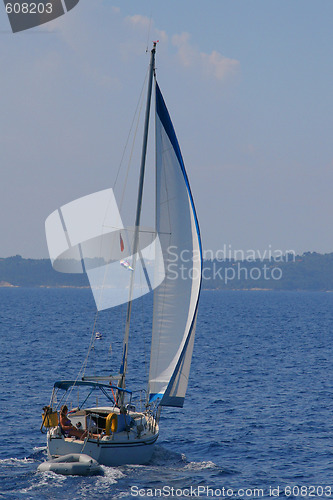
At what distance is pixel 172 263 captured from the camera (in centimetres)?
2658

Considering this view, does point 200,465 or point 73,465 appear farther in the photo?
point 200,465

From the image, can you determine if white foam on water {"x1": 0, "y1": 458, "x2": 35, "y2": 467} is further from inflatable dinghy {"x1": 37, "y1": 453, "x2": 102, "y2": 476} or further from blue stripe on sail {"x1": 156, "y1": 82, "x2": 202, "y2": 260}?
blue stripe on sail {"x1": 156, "y1": 82, "x2": 202, "y2": 260}

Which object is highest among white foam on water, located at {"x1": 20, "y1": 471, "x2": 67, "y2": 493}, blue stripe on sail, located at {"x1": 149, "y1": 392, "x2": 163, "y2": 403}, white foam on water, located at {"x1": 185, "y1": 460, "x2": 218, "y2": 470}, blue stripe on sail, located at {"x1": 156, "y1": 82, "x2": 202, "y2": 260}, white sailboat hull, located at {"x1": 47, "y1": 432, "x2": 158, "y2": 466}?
blue stripe on sail, located at {"x1": 156, "y1": 82, "x2": 202, "y2": 260}

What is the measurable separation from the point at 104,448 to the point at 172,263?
24.4 feet

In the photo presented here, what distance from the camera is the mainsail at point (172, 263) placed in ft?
87.6

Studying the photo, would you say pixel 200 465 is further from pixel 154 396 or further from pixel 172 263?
pixel 172 263

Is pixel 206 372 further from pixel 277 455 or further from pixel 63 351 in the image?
pixel 277 455

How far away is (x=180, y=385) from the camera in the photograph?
88.6 feet

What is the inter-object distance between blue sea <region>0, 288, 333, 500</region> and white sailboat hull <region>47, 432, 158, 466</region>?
0.45m

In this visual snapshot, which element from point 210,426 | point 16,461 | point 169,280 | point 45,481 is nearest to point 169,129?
point 169,280

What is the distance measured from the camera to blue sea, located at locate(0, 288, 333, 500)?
77.2 feet

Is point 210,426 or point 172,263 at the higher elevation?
point 172,263

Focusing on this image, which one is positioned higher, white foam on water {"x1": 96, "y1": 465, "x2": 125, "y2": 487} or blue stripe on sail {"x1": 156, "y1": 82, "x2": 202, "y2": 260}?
blue stripe on sail {"x1": 156, "y1": 82, "x2": 202, "y2": 260}

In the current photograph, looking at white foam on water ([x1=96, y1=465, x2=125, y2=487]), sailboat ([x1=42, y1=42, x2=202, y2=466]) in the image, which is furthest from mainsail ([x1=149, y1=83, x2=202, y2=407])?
white foam on water ([x1=96, y1=465, x2=125, y2=487])
